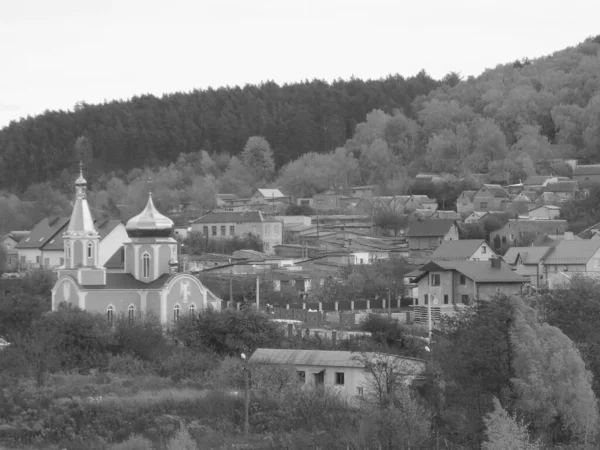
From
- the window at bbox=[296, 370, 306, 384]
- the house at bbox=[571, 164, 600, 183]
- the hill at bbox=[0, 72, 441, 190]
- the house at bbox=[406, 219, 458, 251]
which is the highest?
the hill at bbox=[0, 72, 441, 190]

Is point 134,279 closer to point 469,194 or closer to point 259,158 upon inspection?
point 469,194

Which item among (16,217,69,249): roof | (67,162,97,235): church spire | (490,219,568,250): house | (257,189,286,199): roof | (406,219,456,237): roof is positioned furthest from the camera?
(257,189,286,199): roof

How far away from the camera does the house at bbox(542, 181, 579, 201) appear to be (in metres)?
62.3

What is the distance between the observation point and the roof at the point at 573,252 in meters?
43.7

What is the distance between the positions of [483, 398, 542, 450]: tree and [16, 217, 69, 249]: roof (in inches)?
1245

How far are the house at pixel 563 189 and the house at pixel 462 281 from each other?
74.8ft

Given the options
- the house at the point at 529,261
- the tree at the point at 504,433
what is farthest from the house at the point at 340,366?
the house at the point at 529,261

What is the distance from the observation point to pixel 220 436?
25688mm

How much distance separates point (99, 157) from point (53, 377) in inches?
2563

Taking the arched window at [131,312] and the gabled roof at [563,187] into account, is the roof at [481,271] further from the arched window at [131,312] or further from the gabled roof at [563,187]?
the gabled roof at [563,187]

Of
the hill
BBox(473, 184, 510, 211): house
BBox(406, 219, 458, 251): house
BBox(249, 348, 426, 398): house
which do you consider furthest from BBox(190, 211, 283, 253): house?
the hill

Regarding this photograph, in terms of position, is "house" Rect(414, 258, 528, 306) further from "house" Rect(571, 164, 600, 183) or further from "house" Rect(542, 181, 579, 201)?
"house" Rect(571, 164, 600, 183)

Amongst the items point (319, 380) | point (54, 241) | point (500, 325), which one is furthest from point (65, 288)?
point (54, 241)

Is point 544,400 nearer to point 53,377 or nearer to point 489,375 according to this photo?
point 489,375
